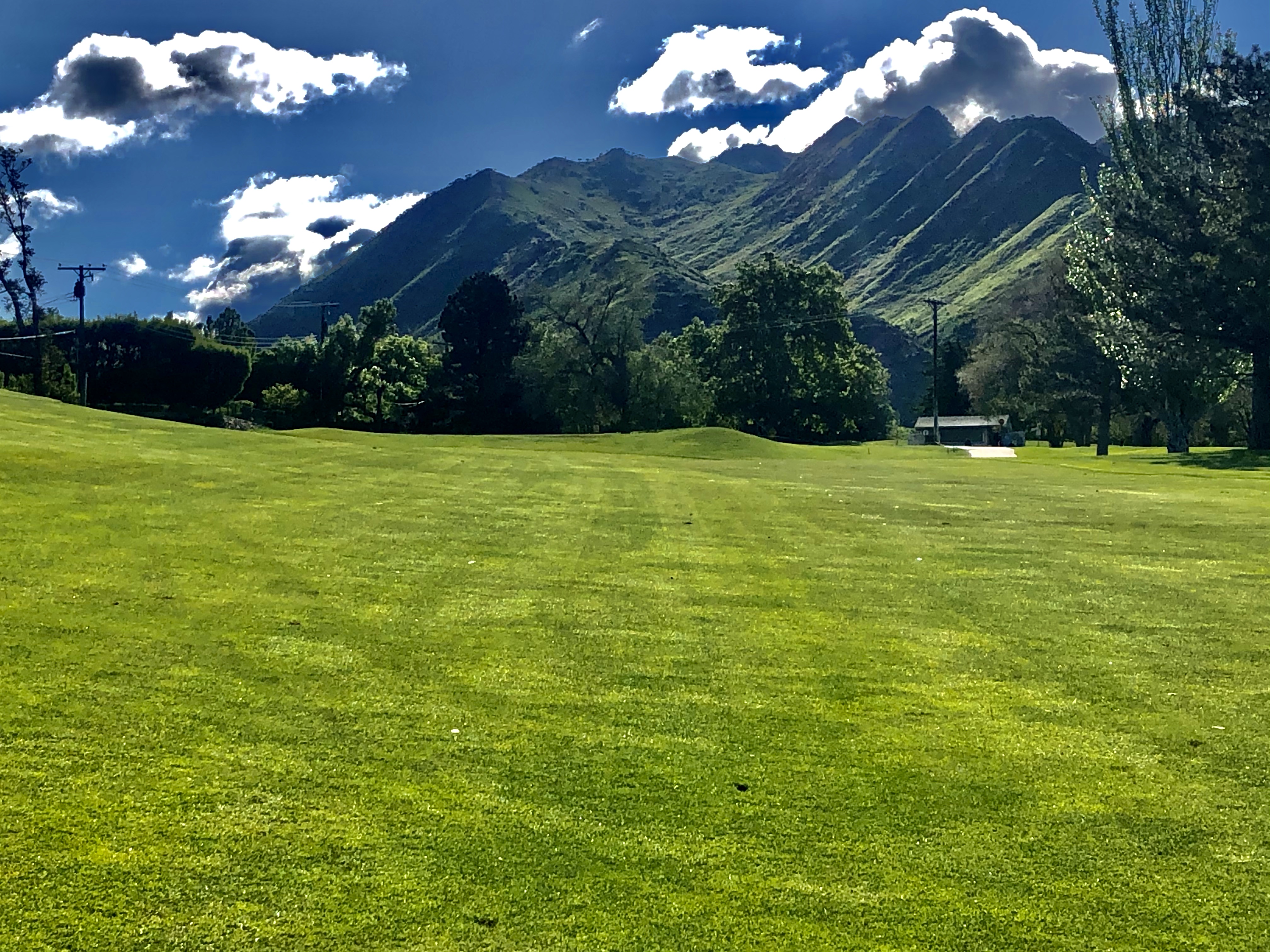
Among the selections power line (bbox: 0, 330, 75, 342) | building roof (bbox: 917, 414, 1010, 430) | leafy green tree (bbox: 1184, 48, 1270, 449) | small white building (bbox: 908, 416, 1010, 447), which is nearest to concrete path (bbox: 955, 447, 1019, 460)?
leafy green tree (bbox: 1184, 48, 1270, 449)

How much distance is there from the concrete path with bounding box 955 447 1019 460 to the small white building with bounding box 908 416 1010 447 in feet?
90.5

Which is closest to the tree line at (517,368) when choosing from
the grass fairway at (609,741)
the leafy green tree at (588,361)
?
the leafy green tree at (588,361)

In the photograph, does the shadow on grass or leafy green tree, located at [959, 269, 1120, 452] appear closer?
the shadow on grass

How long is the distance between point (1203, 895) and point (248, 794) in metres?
4.73

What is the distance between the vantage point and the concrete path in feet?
185

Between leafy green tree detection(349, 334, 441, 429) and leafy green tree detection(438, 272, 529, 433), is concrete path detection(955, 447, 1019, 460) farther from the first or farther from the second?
leafy green tree detection(349, 334, 441, 429)

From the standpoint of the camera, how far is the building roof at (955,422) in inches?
4358

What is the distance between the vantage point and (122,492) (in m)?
13.3

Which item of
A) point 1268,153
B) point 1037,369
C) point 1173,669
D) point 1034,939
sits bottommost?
Answer: point 1034,939

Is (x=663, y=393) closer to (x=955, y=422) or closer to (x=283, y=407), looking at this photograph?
(x=283, y=407)

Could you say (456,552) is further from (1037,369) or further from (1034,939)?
(1037,369)

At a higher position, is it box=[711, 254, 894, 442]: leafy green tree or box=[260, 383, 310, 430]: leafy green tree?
box=[711, 254, 894, 442]: leafy green tree

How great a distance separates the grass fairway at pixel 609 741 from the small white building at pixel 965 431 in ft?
307

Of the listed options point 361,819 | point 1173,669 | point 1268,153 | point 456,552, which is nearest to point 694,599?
point 456,552
